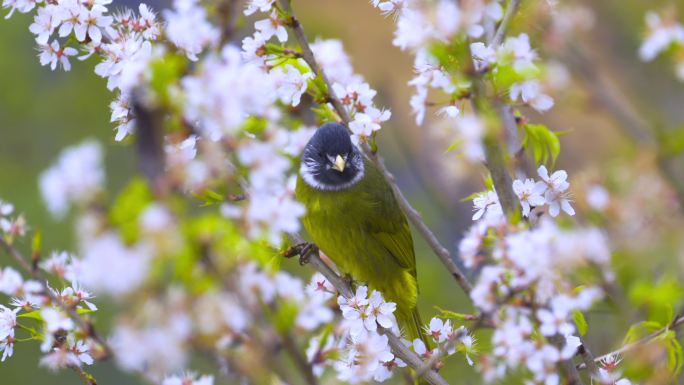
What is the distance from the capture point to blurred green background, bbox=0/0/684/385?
543 centimetres

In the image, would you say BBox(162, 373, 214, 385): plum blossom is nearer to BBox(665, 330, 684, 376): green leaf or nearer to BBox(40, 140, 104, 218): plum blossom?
BBox(40, 140, 104, 218): plum blossom

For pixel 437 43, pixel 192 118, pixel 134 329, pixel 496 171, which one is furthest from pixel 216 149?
pixel 496 171

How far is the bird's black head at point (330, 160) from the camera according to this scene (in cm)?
290

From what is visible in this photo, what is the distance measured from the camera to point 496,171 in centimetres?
155

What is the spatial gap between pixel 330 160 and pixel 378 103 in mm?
2687

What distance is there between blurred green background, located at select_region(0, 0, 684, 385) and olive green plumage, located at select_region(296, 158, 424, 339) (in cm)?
100

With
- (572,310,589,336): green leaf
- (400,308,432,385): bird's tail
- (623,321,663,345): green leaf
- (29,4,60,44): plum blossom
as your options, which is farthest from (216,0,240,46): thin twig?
(400,308,432,385): bird's tail

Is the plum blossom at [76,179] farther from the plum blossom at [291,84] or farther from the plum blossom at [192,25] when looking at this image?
the plum blossom at [291,84]

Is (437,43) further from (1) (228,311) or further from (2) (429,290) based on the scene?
(2) (429,290)

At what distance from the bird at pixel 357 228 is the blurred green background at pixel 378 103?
1010 mm

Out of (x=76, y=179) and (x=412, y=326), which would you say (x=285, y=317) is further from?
(x=412, y=326)

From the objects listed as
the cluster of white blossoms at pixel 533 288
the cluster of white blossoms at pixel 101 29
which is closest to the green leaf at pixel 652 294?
the cluster of white blossoms at pixel 533 288

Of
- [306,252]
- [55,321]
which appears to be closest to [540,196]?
[306,252]

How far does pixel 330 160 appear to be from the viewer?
293 cm
